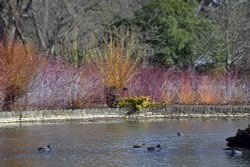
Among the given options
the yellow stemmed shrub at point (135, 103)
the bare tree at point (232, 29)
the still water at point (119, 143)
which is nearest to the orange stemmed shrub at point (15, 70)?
the still water at point (119, 143)

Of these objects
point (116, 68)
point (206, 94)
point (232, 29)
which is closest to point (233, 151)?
point (116, 68)

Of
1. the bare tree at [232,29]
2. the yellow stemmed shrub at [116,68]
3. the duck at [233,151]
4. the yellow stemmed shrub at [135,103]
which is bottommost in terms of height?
the duck at [233,151]

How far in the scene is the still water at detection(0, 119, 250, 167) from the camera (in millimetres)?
14039

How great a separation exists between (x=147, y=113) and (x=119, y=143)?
7.68 meters

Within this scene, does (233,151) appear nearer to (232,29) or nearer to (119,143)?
(119,143)

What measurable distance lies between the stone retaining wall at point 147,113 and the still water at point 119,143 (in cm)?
115

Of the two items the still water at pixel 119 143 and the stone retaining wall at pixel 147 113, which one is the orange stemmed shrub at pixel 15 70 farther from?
the still water at pixel 119 143

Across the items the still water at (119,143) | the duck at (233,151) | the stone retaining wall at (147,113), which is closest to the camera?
the still water at (119,143)

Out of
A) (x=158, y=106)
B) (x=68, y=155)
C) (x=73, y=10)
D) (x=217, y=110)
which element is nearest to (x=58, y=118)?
(x=158, y=106)

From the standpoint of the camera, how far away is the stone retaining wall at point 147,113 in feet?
74.3

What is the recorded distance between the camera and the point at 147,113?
24375mm

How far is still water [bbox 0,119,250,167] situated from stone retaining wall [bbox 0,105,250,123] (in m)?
1.15

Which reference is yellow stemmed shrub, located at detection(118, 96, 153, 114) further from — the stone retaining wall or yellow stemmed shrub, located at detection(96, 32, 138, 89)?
yellow stemmed shrub, located at detection(96, 32, 138, 89)

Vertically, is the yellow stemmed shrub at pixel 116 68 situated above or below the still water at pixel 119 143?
above
